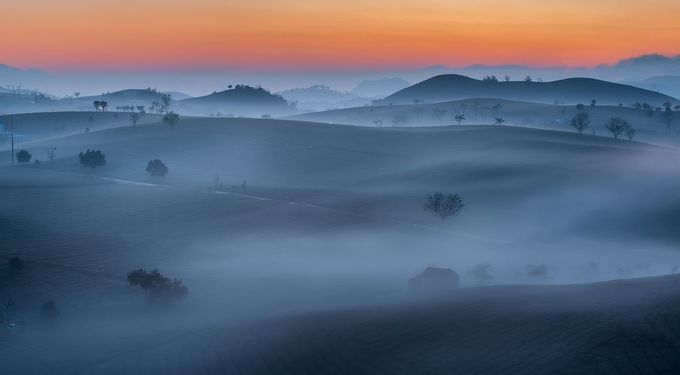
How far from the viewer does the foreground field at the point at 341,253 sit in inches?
1443

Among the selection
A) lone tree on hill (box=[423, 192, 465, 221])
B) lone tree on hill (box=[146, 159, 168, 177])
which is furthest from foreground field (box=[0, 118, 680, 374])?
lone tree on hill (box=[146, 159, 168, 177])

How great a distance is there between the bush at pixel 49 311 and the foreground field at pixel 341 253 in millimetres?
628

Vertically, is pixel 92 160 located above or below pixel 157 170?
above

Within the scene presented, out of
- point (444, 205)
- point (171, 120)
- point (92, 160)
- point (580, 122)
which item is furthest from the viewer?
point (171, 120)

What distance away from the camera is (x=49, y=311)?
1905 inches

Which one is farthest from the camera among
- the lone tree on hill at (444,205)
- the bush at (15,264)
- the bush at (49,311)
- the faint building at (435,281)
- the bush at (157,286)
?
the lone tree on hill at (444,205)

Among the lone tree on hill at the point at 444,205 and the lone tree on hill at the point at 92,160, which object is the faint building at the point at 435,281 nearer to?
the lone tree on hill at the point at 444,205

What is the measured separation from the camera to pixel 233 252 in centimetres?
6994

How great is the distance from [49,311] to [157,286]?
729 centimetres

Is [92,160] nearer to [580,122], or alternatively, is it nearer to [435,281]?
[435,281]

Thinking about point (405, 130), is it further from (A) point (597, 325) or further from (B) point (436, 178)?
(A) point (597, 325)

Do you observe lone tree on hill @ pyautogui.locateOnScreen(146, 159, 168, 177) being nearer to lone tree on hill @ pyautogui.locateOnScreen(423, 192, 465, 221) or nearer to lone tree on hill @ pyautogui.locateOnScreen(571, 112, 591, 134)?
lone tree on hill @ pyautogui.locateOnScreen(423, 192, 465, 221)

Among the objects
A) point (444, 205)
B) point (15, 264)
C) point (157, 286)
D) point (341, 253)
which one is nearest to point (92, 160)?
point (444, 205)

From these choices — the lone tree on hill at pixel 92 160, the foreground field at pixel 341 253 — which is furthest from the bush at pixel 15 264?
the lone tree on hill at pixel 92 160
